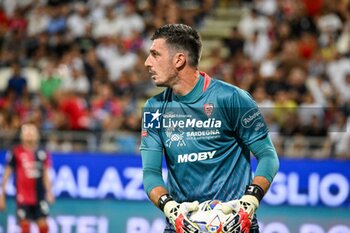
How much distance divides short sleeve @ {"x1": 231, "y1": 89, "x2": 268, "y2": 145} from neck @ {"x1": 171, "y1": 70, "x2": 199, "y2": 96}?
320 millimetres

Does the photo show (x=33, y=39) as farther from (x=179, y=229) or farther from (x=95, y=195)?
(x=179, y=229)

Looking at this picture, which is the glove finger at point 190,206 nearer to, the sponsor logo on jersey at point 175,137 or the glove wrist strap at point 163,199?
the glove wrist strap at point 163,199

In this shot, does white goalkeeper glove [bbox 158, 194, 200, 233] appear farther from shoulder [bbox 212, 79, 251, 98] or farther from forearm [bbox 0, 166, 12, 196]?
forearm [bbox 0, 166, 12, 196]

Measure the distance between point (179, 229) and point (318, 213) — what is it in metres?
8.08

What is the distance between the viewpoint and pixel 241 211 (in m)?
5.12

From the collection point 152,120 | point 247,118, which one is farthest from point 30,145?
point 247,118

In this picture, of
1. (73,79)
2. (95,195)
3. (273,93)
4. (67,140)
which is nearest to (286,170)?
(273,93)

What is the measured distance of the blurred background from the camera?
13.1 m

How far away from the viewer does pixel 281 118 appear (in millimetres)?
13906

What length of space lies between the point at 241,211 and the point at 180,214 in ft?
Answer: 1.21

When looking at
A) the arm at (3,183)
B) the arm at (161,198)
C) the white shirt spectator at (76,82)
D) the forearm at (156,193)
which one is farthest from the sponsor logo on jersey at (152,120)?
the white shirt spectator at (76,82)

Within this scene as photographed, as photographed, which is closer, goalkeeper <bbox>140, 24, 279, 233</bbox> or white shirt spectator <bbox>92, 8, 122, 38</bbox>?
goalkeeper <bbox>140, 24, 279, 233</bbox>

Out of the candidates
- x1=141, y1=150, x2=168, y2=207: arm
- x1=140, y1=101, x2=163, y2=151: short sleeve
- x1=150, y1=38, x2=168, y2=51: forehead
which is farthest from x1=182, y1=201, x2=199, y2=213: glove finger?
x1=150, y1=38, x2=168, y2=51: forehead

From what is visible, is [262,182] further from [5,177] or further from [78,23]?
[78,23]
